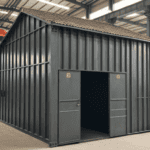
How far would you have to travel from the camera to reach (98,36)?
30.8ft

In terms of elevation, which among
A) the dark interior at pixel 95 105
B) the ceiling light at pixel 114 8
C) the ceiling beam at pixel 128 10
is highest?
the ceiling light at pixel 114 8

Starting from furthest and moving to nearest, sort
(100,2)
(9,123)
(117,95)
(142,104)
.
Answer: (100,2) < (9,123) < (142,104) < (117,95)

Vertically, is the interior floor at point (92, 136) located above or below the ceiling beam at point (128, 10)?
below

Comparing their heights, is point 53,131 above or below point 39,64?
below

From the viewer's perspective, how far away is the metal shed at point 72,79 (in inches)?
323

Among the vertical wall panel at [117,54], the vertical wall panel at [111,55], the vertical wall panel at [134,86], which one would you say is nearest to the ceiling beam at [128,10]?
the vertical wall panel at [134,86]

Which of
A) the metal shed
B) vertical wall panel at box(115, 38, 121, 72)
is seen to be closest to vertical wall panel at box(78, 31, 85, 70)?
the metal shed

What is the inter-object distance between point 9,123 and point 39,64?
5.15 metres

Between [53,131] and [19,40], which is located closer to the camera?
[53,131]

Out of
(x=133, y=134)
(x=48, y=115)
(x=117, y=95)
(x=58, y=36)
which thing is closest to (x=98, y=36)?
(x=58, y=36)

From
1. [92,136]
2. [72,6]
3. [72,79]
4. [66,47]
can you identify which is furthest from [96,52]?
[72,6]

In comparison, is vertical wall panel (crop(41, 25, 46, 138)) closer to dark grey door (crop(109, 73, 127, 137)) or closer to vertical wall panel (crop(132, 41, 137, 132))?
dark grey door (crop(109, 73, 127, 137))

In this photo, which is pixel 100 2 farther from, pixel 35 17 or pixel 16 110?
pixel 16 110

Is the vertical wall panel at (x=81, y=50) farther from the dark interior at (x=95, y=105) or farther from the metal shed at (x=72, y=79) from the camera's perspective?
the dark interior at (x=95, y=105)
